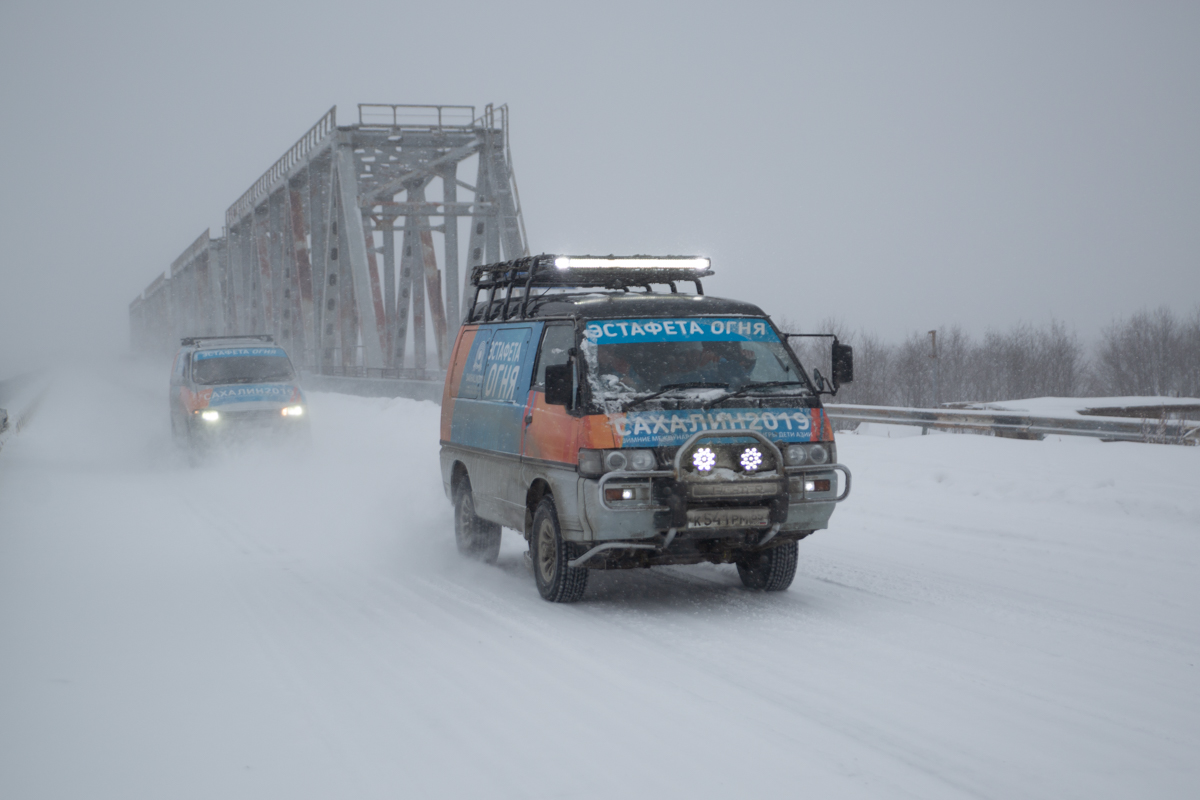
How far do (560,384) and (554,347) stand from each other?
34.3 inches

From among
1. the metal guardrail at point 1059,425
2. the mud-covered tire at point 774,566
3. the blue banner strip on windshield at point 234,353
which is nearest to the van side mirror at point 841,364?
the mud-covered tire at point 774,566

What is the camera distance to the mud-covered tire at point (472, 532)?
9.52 m

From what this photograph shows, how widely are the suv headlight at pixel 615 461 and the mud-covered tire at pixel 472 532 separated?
234cm

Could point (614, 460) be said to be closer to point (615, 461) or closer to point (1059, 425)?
point (615, 461)

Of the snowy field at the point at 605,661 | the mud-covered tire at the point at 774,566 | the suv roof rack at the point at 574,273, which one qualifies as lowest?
the snowy field at the point at 605,661

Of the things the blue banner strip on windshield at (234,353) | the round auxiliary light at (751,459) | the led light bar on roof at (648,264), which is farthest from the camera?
the blue banner strip on windshield at (234,353)

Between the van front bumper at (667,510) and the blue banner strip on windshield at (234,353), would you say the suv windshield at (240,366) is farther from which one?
the van front bumper at (667,510)

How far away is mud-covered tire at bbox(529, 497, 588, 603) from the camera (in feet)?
24.8

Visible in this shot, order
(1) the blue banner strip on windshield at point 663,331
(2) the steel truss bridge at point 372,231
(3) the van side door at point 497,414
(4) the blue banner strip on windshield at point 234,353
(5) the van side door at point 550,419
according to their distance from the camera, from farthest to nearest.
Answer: (2) the steel truss bridge at point 372,231
(4) the blue banner strip on windshield at point 234,353
(3) the van side door at point 497,414
(1) the blue banner strip on windshield at point 663,331
(5) the van side door at point 550,419

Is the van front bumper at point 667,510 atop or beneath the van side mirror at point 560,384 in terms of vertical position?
beneath

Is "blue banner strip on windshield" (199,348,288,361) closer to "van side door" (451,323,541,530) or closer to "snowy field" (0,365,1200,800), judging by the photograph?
"snowy field" (0,365,1200,800)

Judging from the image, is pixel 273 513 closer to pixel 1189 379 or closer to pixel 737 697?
pixel 737 697

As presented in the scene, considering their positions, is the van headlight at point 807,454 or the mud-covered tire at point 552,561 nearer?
the van headlight at point 807,454

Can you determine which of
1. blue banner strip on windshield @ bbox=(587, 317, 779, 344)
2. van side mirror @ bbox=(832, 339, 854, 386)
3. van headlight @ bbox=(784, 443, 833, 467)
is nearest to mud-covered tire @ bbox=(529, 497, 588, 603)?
blue banner strip on windshield @ bbox=(587, 317, 779, 344)
